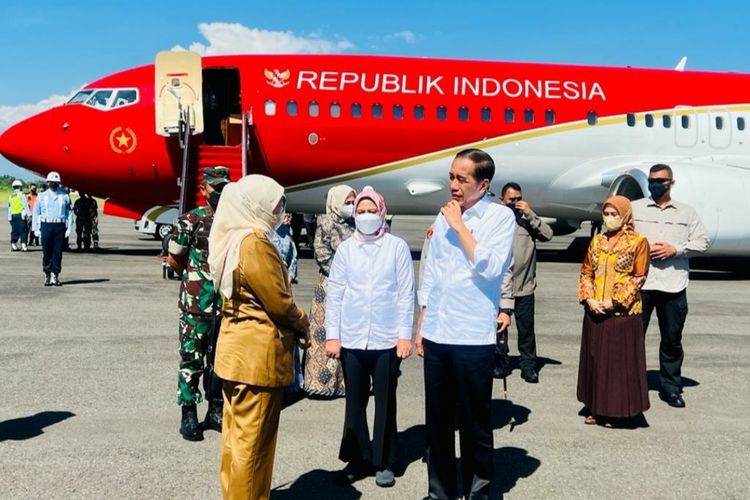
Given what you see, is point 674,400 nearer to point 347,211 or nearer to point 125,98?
point 347,211

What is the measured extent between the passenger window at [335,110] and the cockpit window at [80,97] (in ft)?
16.2

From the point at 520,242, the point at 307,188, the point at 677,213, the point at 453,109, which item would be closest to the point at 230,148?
the point at 307,188

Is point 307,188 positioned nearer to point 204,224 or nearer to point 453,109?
point 453,109

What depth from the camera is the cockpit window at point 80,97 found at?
576 inches

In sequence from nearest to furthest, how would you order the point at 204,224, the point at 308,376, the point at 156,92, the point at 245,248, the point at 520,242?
1. the point at 245,248
2. the point at 204,224
3. the point at 308,376
4. the point at 520,242
5. the point at 156,92

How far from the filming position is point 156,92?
46.5 ft

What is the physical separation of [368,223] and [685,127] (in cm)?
1375

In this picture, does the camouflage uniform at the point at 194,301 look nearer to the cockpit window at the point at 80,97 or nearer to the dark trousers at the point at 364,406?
the dark trousers at the point at 364,406

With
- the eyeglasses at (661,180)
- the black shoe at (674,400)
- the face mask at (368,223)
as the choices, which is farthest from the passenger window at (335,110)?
the face mask at (368,223)

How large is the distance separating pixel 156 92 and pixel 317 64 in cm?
326

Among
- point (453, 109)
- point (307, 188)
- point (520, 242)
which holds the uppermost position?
point (453, 109)

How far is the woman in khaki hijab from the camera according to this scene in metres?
3.36

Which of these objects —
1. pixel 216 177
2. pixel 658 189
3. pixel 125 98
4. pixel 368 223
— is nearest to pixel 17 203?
pixel 125 98

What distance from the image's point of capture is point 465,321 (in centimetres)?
382
